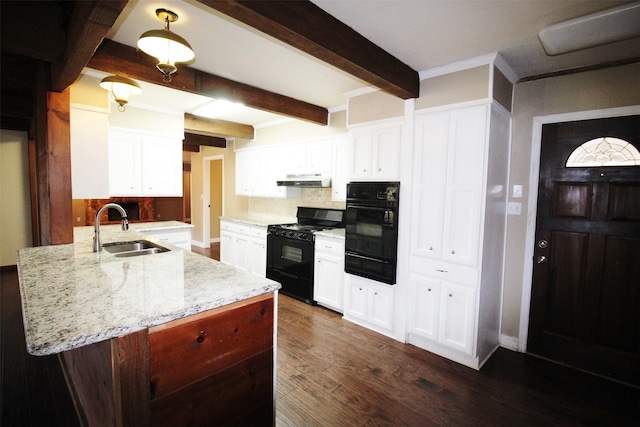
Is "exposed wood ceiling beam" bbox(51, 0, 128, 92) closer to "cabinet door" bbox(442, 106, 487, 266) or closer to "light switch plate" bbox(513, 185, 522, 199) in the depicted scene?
"cabinet door" bbox(442, 106, 487, 266)

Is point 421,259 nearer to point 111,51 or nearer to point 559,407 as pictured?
point 559,407

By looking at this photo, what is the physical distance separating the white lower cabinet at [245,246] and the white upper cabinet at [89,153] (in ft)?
6.73

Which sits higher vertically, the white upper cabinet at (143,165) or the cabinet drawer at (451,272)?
the white upper cabinet at (143,165)

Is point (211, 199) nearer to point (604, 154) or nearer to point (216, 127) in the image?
point (216, 127)

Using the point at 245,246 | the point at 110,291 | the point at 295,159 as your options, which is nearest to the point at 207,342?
the point at 110,291

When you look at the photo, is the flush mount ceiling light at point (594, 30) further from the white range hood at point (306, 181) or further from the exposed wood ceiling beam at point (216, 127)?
the exposed wood ceiling beam at point (216, 127)

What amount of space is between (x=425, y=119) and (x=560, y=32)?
1040mm

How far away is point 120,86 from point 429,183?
2694mm

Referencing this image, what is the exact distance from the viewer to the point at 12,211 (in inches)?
204

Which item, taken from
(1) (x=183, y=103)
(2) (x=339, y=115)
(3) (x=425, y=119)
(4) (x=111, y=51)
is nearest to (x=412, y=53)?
(3) (x=425, y=119)

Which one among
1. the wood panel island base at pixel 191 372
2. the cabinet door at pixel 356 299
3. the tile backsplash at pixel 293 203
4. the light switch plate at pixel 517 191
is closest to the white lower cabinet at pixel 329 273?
the cabinet door at pixel 356 299

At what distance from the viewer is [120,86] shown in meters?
2.38

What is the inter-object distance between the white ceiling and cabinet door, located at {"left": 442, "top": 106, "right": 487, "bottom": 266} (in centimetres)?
51

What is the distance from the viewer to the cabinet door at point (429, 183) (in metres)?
2.62
